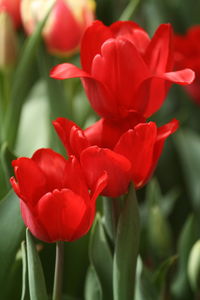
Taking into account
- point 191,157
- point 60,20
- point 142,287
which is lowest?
point 191,157

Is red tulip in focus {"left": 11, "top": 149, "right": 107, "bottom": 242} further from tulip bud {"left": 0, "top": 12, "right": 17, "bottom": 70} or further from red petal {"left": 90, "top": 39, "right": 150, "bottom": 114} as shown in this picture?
tulip bud {"left": 0, "top": 12, "right": 17, "bottom": 70}

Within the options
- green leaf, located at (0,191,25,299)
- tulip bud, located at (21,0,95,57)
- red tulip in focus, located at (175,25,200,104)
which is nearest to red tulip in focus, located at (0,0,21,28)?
tulip bud, located at (21,0,95,57)

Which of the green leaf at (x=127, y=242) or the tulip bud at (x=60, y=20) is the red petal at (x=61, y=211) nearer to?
the green leaf at (x=127, y=242)

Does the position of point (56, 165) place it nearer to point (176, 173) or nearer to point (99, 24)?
point (99, 24)

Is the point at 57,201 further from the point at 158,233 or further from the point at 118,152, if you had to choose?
the point at 158,233

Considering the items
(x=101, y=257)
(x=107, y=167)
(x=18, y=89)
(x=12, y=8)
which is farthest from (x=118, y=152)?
(x=12, y=8)

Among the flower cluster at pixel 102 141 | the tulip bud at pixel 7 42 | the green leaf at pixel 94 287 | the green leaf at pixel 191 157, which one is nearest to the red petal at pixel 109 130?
the flower cluster at pixel 102 141

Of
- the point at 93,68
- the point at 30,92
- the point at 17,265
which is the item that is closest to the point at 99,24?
the point at 93,68
